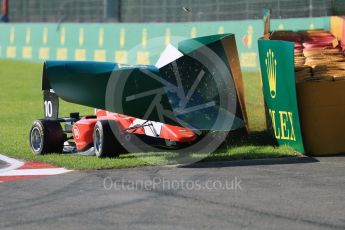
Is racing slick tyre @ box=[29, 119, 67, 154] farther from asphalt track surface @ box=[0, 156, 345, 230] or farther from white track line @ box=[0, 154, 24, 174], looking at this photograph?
asphalt track surface @ box=[0, 156, 345, 230]

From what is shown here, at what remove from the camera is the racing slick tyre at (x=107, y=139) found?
10703 mm

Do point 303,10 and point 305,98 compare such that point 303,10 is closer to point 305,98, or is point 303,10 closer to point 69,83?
point 305,98

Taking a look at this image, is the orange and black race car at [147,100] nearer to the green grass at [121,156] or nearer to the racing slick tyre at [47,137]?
the racing slick tyre at [47,137]

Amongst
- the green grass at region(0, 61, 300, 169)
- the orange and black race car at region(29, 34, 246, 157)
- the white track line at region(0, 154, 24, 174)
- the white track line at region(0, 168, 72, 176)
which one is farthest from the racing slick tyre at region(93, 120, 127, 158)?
the white track line at region(0, 154, 24, 174)

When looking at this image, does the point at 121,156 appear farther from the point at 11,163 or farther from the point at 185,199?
the point at 185,199

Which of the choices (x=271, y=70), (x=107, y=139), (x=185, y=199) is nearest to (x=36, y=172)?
(x=107, y=139)

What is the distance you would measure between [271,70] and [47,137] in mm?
3353

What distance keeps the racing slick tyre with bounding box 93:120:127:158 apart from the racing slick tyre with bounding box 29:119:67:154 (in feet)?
2.78

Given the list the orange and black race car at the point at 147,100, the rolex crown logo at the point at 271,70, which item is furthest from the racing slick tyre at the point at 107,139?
the rolex crown logo at the point at 271,70

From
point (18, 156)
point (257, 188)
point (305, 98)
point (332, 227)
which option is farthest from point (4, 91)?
point (332, 227)

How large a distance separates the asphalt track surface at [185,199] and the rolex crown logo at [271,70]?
5.01 ft

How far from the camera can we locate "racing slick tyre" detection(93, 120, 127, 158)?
10703mm

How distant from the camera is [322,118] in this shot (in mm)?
11227

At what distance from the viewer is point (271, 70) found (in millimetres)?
11633
